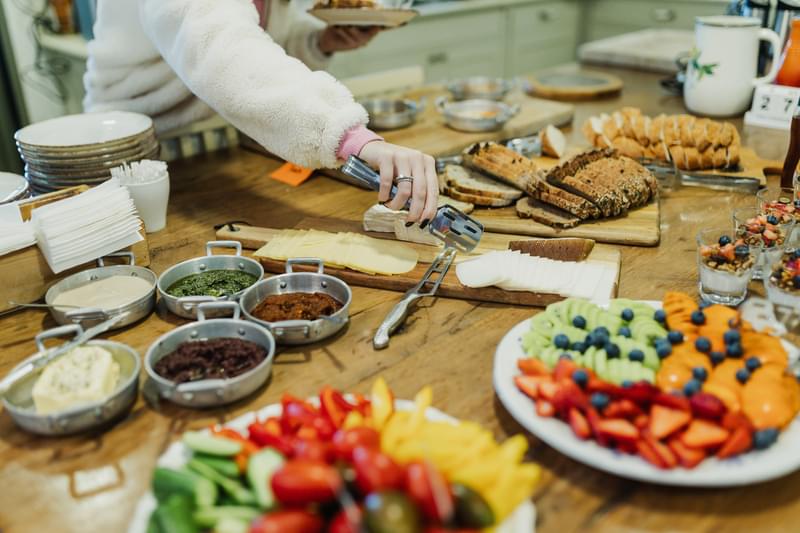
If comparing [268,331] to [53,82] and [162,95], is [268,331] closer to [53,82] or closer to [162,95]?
[162,95]

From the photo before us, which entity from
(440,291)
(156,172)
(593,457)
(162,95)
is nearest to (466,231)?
(440,291)

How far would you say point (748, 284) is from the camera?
1480mm

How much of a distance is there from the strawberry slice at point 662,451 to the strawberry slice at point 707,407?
0.07 meters

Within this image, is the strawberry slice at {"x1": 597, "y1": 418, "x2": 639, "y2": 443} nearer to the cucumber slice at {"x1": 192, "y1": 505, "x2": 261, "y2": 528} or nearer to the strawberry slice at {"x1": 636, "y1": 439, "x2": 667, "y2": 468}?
the strawberry slice at {"x1": 636, "y1": 439, "x2": 667, "y2": 468}

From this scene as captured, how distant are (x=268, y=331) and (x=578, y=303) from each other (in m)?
0.59

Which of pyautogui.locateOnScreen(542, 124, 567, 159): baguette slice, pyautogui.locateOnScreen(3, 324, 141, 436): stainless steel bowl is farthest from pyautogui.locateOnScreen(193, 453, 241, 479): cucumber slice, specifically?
pyautogui.locateOnScreen(542, 124, 567, 159): baguette slice

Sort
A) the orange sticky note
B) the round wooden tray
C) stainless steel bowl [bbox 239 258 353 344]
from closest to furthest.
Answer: stainless steel bowl [bbox 239 258 353 344]
the orange sticky note
the round wooden tray

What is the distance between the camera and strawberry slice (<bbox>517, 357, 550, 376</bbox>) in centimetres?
110

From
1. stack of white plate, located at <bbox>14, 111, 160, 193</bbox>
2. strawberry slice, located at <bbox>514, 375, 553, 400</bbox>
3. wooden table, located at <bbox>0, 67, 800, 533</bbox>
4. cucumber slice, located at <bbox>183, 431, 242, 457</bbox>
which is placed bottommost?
wooden table, located at <bbox>0, 67, 800, 533</bbox>

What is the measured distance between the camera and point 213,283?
1.46 metres

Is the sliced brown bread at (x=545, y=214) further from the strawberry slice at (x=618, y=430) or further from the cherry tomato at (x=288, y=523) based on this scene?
the cherry tomato at (x=288, y=523)

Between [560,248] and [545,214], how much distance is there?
10.0 inches

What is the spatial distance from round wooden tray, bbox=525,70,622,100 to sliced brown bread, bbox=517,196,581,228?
4.29 feet

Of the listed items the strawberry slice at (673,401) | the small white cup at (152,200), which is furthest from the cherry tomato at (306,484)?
the small white cup at (152,200)
